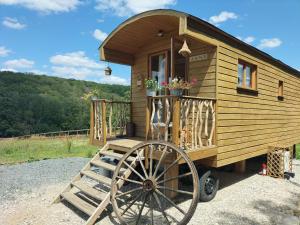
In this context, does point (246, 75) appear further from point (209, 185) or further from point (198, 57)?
point (209, 185)

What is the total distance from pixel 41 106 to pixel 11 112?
20.0ft

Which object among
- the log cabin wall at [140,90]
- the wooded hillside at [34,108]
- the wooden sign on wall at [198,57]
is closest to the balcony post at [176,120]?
the wooden sign on wall at [198,57]

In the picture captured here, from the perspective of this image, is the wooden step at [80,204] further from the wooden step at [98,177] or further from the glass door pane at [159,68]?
the glass door pane at [159,68]

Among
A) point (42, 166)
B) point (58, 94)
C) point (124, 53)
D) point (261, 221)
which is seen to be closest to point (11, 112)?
point (58, 94)

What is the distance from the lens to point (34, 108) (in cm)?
5231

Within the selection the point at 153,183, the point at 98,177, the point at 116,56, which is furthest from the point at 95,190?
the point at 116,56

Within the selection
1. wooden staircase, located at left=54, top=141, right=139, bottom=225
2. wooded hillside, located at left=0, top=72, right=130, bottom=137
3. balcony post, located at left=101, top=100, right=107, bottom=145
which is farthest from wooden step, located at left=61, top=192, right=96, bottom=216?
wooded hillside, located at left=0, top=72, right=130, bottom=137

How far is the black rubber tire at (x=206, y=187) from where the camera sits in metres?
5.56

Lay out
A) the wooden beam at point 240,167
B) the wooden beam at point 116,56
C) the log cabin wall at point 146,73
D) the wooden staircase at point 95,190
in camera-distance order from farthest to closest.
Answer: the wooden beam at point 240,167 → the wooden beam at point 116,56 → the log cabin wall at point 146,73 → the wooden staircase at point 95,190

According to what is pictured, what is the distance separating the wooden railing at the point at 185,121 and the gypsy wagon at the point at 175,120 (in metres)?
0.02

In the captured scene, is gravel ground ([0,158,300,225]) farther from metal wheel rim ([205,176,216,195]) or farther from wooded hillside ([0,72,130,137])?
wooded hillside ([0,72,130,137])

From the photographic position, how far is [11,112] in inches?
1891

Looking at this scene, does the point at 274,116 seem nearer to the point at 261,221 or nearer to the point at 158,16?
the point at 261,221

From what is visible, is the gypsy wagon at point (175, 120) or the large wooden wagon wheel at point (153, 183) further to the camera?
the gypsy wagon at point (175, 120)
